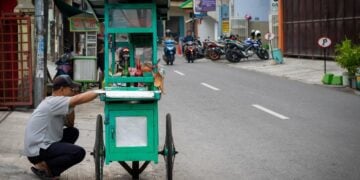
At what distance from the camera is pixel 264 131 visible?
39.3ft

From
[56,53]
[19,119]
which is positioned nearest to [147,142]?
[19,119]

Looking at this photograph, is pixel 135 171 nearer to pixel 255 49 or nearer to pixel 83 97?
pixel 83 97

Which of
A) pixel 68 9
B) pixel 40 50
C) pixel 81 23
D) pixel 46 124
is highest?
pixel 68 9

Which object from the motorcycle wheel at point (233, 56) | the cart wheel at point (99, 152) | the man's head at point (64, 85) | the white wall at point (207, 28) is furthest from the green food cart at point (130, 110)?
the white wall at point (207, 28)

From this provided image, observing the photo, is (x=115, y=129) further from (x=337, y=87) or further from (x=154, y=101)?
(x=337, y=87)

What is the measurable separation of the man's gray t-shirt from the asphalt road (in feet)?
6.08

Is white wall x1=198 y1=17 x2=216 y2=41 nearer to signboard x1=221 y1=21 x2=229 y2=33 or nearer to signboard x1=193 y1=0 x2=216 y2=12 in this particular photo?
signboard x1=193 y1=0 x2=216 y2=12

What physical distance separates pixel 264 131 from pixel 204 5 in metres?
42.1

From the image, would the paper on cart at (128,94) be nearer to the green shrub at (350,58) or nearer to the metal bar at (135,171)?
the metal bar at (135,171)

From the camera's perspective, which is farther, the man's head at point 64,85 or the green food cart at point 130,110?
the man's head at point 64,85

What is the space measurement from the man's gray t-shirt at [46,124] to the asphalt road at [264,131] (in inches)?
73.0

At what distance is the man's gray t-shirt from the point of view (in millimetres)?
7312

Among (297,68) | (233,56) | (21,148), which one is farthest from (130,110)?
(233,56)

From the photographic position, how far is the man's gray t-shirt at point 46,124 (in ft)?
24.0
